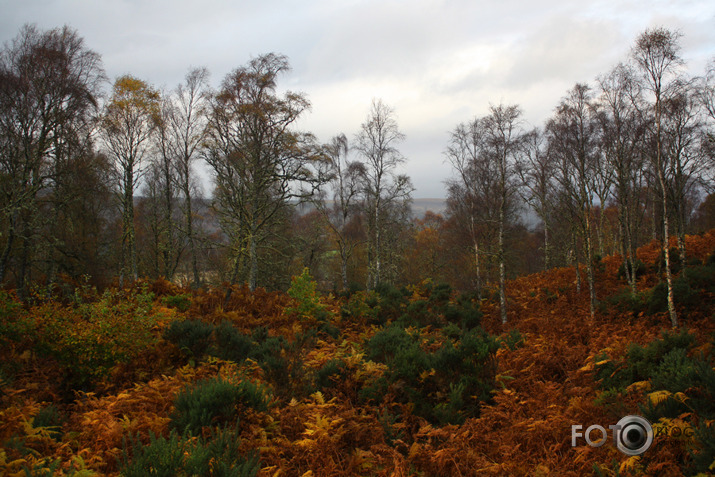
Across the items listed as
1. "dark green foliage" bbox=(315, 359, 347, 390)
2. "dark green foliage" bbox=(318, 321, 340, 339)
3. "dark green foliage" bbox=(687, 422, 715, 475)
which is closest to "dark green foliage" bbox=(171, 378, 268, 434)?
"dark green foliage" bbox=(315, 359, 347, 390)

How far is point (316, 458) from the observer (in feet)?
13.0

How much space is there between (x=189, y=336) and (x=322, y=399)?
341 centimetres

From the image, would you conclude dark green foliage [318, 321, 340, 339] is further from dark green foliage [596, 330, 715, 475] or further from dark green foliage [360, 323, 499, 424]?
dark green foliage [596, 330, 715, 475]

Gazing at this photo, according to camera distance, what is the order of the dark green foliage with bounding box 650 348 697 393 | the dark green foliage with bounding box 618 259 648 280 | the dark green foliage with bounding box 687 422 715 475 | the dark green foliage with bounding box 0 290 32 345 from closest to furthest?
the dark green foliage with bounding box 687 422 715 475, the dark green foliage with bounding box 650 348 697 393, the dark green foliage with bounding box 0 290 32 345, the dark green foliage with bounding box 618 259 648 280

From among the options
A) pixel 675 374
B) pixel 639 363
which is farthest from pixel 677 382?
pixel 639 363

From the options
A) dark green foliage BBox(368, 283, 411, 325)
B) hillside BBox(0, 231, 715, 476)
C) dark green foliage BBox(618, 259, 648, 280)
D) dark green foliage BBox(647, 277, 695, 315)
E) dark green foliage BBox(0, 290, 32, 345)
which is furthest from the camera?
dark green foliage BBox(618, 259, 648, 280)

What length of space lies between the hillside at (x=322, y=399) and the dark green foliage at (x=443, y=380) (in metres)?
0.03

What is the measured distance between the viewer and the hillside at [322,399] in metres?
3.58

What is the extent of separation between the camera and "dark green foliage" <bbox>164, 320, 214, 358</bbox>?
7043 mm

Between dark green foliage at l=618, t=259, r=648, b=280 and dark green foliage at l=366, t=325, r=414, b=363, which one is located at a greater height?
dark green foliage at l=618, t=259, r=648, b=280

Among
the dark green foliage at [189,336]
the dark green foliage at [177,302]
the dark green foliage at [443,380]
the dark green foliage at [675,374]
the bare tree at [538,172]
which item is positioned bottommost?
the dark green foliage at [443,380]

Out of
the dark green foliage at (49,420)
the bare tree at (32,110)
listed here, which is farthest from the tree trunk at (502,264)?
the bare tree at (32,110)

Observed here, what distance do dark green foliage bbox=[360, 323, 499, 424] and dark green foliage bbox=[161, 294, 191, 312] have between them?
645 centimetres

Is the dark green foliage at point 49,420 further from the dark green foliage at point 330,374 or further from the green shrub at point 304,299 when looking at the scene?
the green shrub at point 304,299
